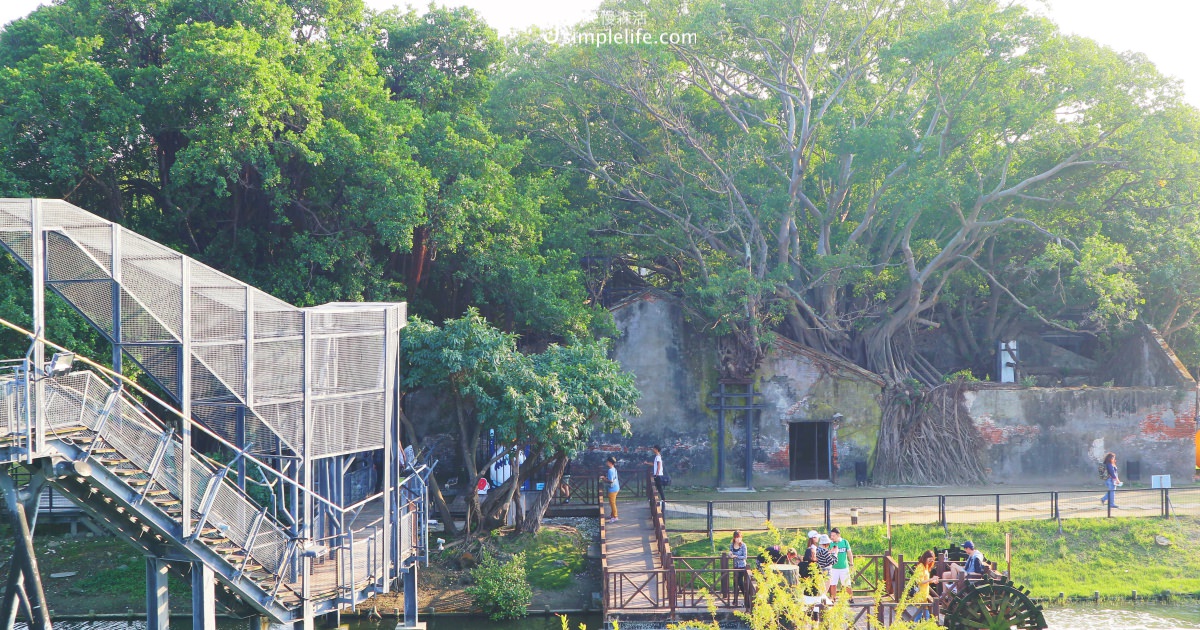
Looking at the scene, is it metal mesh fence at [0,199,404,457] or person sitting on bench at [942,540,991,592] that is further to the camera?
person sitting on bench at [942,540,991,592]

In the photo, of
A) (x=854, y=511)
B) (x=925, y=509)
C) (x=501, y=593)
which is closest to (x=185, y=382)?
(x=501, y=593)

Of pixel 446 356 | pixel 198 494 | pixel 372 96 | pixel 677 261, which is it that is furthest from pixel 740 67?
pixel 198 494

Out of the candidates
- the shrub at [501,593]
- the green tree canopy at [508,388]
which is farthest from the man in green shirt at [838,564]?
the shrub at [501,593]

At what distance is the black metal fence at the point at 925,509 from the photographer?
2389 cm

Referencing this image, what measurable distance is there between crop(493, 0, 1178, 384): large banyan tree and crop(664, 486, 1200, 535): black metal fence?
4.79 metres

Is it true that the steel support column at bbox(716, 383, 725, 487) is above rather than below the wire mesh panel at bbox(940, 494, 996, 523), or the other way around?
above

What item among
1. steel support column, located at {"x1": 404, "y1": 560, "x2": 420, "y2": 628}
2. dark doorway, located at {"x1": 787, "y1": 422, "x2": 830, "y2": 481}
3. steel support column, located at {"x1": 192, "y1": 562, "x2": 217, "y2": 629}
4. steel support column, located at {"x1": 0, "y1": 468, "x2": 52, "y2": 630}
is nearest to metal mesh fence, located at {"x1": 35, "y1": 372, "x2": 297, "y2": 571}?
steel support column, located at {"x1": 192, "y1": 562, "x2": 217, "y2": 629}

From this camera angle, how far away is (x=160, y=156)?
23250mm

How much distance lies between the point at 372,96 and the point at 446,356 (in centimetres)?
769

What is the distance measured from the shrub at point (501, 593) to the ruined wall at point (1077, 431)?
15500 mm

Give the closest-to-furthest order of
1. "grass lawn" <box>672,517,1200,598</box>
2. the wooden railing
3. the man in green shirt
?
the man in green shirt < the wooden railing < "grass lawn" <box>672,517,1200,598</box>

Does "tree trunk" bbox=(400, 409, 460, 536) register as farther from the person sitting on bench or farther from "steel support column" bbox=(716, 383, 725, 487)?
the person sitting on bench

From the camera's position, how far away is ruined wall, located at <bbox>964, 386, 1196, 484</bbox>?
28766 mm

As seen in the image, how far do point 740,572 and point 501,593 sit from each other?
4751 millimetres
